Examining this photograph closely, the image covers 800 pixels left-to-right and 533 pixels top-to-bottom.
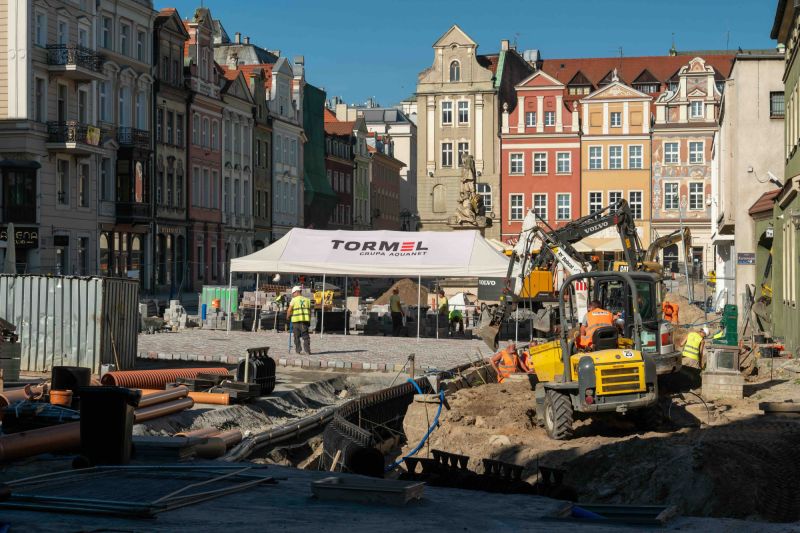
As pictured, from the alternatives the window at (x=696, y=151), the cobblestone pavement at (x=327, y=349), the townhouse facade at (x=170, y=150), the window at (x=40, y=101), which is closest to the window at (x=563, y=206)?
the window at (x=696, y=151)

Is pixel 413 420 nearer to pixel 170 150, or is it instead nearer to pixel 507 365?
pixel 507 365

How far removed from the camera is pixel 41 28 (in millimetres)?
46781

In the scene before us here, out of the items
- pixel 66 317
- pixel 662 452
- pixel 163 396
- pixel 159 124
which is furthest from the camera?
pixel 159 124

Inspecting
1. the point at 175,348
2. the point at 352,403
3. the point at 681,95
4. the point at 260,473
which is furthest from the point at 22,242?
the point at 681,95

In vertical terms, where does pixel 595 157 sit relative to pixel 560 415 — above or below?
above

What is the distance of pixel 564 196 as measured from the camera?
77.8 m

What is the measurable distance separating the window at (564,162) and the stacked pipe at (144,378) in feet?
190

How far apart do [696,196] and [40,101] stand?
43710mm

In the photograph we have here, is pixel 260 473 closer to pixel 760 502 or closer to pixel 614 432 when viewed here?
pixel 760 502

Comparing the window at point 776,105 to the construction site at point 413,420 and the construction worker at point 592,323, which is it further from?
the construction worker at point 592,323

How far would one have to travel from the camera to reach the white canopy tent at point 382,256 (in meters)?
32.9

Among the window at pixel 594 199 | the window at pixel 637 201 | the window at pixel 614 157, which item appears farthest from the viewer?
the window at pixel 594 199

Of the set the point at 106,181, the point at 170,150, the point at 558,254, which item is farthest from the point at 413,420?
the point at 170,150

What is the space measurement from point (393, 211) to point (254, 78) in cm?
4321
